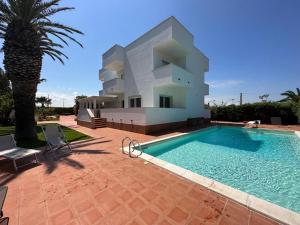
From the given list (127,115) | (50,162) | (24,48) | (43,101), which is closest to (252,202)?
(50,162)

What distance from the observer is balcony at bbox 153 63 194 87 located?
1329 cm

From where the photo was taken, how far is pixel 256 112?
71.2ft

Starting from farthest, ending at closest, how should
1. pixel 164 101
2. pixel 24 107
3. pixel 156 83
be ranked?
pixel 164 101 → pixel 156 83 → pixel 24 107

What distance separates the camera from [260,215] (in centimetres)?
278

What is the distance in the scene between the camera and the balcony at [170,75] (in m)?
13.3

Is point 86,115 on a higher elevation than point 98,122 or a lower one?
higher

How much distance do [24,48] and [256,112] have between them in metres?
27.9

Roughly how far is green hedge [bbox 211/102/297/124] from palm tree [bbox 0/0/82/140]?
81.7 ft

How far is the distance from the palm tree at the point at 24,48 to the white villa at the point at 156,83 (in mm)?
6988

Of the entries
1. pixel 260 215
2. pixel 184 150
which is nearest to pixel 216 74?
pixel 184 150

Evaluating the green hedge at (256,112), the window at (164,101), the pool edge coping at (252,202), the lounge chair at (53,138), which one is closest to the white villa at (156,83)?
the window at (164,101)

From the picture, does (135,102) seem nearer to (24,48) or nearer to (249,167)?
(24,48)

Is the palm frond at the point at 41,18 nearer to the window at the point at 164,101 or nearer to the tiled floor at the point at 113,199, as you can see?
the window at the point at 164,101

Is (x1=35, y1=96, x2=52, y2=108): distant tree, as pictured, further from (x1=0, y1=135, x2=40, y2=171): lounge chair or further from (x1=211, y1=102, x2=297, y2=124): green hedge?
(x1=211, y1=102, x2=297, y2=124): green hedge
